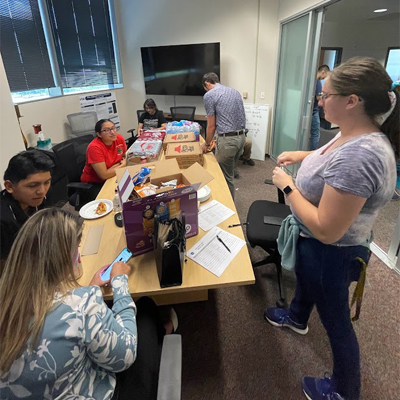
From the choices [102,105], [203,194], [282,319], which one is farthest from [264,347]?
[102,105]

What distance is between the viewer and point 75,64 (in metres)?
4.29

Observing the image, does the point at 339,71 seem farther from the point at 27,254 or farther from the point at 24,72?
the point at 24,72

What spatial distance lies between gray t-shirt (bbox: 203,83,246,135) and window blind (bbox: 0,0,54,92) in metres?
2.40

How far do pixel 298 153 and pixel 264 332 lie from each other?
3.66ft

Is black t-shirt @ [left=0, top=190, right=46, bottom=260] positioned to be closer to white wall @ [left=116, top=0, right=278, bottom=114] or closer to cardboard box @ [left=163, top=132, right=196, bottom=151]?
cardboard box @ [left=163, top=132, right=196, bottom=151]

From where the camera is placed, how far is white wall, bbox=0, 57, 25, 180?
6.26 feet

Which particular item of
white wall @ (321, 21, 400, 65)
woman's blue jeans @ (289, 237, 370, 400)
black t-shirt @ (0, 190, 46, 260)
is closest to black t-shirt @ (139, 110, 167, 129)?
black t-shirt @ (0, 190, 46, 260)

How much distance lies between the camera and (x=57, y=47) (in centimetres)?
391

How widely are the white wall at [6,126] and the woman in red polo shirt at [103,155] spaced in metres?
0.54

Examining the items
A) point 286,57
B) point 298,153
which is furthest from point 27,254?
point 286,57

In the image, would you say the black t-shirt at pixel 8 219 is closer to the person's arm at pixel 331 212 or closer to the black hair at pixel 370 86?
the person's arm at pixel 331 212

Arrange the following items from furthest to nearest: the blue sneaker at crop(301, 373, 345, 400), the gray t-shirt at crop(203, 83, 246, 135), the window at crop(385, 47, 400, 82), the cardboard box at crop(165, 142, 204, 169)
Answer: the window at crop(385, 47, 400, 82), the gray t-shirt at crop(203, 83, 246, 135), the cardboard box at crop(165, 142, 204, 169), the blue sneaker at crop(301, 373, 345, 400)

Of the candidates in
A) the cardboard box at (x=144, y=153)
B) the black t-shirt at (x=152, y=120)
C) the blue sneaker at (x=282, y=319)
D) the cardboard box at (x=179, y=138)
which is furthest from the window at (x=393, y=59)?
the blue sneaker at (x=282, y=319)

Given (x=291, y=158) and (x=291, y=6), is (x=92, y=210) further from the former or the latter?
(x=291, y=6)
